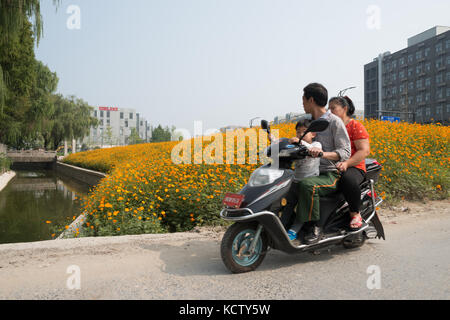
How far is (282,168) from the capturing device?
11.0ft

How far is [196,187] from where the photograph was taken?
561 cm

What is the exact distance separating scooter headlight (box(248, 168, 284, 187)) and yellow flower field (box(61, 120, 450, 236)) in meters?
2.07

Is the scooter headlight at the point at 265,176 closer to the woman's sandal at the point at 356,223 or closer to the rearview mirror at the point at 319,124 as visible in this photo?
the rearview mirror at the point at 319,124

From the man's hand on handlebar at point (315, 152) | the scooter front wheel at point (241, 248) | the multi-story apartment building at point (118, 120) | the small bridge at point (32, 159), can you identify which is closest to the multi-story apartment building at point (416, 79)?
the small bridge at point (32, 159)

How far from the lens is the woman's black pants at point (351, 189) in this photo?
3.43 m

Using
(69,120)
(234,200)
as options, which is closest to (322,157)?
(234,200)

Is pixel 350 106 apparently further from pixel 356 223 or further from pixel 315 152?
pixel 356 223

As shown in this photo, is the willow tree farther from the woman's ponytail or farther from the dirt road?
the woman's ponytail

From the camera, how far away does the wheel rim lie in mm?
3131

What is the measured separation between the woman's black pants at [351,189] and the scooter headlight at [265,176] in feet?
2.21

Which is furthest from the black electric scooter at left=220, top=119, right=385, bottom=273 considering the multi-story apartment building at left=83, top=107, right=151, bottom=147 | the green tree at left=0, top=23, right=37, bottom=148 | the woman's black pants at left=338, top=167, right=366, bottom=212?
the multi-story apartment building at left=83, top=107, right=151, bottom=147
